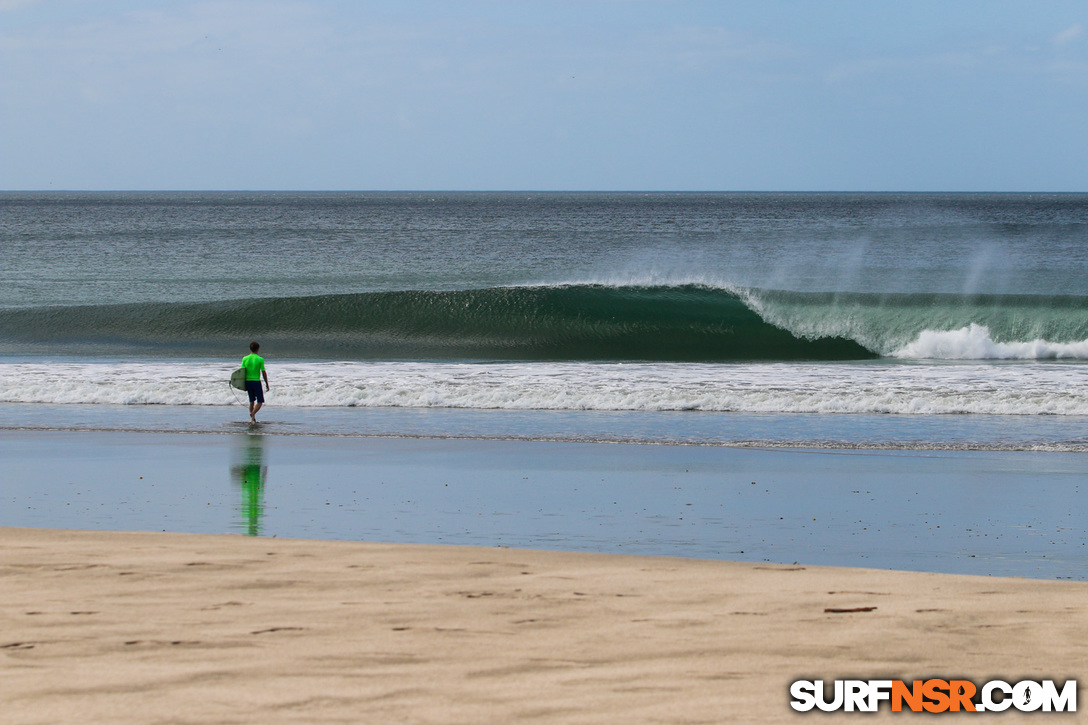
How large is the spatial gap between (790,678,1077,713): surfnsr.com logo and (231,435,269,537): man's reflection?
4320 millimetres

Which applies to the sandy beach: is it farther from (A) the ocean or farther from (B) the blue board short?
(B) the blue board short

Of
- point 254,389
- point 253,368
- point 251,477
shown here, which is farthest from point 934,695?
point 253,368

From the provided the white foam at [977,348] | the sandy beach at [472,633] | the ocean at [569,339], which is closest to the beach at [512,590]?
the sandy beach at [472,633]

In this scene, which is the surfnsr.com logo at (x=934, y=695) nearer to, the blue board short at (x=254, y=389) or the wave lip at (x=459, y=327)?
the blue board short at (x=254, y=389)

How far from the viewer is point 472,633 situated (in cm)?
504

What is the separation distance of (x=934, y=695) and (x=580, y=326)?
76.9 feet

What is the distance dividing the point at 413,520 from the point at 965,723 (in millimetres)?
4687

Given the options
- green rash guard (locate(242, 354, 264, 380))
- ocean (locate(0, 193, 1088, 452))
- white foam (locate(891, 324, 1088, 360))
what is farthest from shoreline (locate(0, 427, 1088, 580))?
white foam (locate(891, 324, 1088, 360))

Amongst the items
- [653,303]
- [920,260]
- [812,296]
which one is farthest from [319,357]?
[920,260]

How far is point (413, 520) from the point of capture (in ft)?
26.6

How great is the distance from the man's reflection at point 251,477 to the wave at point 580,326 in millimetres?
12448

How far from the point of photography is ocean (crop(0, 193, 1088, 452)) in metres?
14.2

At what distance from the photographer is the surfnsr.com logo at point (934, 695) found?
4230mm

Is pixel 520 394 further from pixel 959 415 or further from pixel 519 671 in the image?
pixel 519 671
